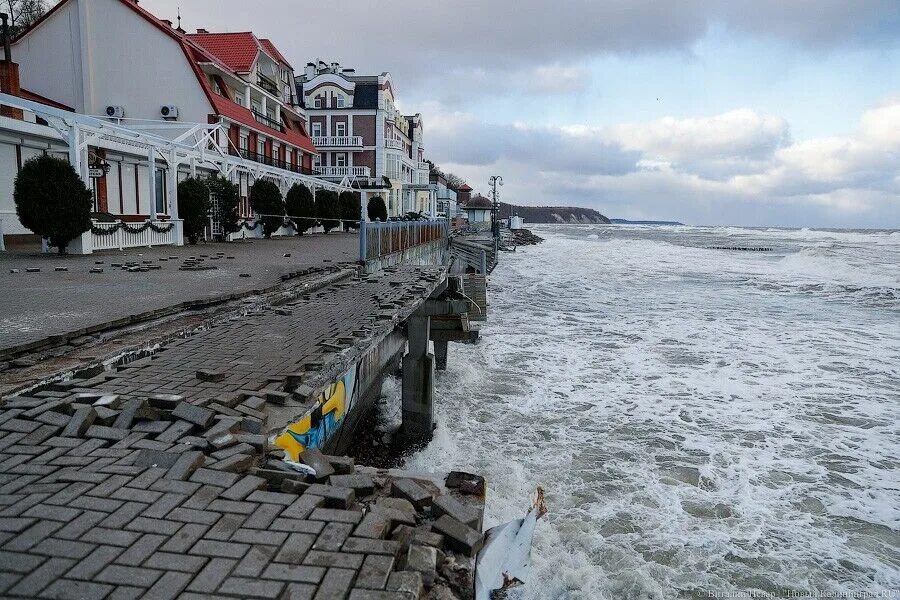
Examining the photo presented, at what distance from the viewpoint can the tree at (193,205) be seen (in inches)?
853

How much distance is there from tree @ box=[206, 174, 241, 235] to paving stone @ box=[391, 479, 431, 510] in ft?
73.9

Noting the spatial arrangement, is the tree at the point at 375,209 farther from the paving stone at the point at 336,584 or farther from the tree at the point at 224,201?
the paving stone at the point at 336,584

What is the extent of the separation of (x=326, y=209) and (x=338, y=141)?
2115cm

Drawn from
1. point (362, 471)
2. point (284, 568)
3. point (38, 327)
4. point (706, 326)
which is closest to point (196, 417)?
point (362, 471)

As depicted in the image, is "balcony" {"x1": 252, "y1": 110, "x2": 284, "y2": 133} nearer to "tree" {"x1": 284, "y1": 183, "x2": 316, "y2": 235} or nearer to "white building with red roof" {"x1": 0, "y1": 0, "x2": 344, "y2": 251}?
"white building with red roof" {"x1": 0, "y1": 0, "x2": 344, "y2": 251}

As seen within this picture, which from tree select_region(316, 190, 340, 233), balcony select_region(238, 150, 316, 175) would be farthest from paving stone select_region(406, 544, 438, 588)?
tree select_region(316, 190, 340, 233)

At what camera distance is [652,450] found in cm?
805

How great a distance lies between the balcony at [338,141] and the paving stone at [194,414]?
175 feet

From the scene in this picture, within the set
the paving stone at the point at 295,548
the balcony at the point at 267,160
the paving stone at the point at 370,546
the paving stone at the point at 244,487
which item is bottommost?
the paving stone at the point at 370,546

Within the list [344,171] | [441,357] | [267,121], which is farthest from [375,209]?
[441,357]

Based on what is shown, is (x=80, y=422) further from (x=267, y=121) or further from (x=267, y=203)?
(x=267, y=121)

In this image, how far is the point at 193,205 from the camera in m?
22.0

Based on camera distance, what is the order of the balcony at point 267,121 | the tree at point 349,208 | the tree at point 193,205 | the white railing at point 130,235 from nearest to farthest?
the white railing at point 130,235 → the tree at point 193,205 → the balcony at point 267,121 → the tree at point 349,208

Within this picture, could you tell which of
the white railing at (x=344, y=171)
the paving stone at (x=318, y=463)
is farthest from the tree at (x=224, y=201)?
the white railing at (x=344, y=171)
